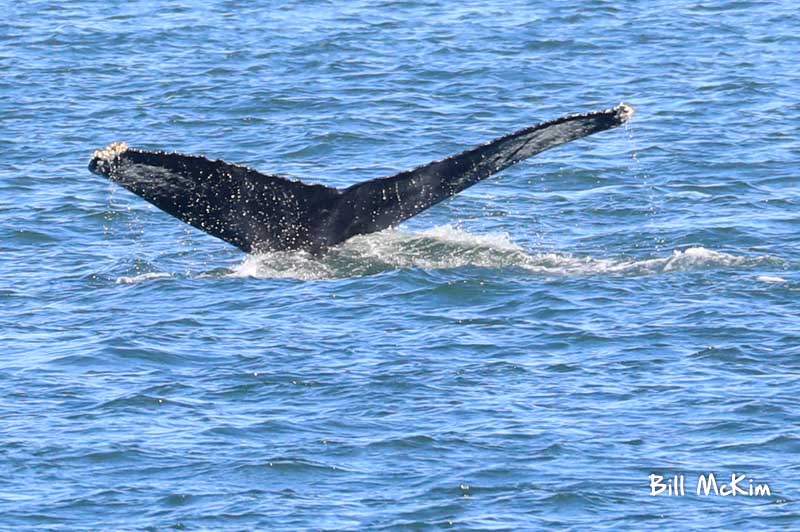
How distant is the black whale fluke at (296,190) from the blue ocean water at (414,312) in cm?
71

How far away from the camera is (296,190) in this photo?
51.1 ft

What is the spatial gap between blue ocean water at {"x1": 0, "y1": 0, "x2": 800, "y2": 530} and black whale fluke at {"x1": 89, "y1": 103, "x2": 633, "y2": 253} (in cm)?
71

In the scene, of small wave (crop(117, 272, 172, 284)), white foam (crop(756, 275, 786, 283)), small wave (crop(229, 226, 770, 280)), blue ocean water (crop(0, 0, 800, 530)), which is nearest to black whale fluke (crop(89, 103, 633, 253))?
small wave (crop(229, 226, 770, 280))

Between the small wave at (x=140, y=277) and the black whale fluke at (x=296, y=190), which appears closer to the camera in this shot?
the black whale fluke at (x=296, y=190)

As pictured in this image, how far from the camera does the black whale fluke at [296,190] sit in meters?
14.4

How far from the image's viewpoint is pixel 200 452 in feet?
42.5

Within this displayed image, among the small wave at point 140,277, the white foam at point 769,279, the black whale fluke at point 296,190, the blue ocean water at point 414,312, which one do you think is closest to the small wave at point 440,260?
the blue ocean water at point 414,312

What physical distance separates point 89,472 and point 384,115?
44.8 feet

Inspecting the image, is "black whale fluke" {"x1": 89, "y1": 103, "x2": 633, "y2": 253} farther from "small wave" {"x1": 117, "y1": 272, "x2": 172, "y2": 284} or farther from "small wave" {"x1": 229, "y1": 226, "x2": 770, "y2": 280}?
"small wave" {"x1": 117, "y1": 272, "x2": 172, "y2": 284}

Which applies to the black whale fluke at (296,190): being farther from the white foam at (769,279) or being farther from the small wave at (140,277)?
the white foam at (769,279)

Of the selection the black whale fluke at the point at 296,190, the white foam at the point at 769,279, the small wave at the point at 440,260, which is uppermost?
the black whale fluke at the point at 296,190

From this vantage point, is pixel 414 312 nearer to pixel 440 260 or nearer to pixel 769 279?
pixel 440 260

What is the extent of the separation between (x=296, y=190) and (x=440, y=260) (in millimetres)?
2441

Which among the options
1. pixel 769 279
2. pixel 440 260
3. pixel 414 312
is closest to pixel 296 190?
pixel 414 312
